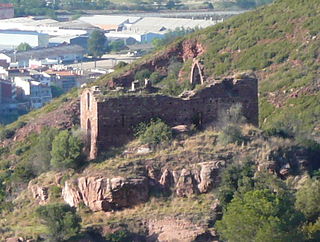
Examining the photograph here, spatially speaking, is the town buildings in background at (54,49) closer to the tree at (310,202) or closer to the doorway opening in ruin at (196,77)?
the doorway opening in ruin at (196,77)

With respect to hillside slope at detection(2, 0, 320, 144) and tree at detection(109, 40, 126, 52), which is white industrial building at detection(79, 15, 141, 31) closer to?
tree at detection(109, 40, 126, 52)

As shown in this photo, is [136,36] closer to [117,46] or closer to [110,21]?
[110,21]

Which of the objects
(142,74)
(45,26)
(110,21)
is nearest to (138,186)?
(142,74)

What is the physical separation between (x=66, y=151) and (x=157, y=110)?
A: 7.44ft

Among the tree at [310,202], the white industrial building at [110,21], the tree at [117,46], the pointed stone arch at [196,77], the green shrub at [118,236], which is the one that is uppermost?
the pointed stone arch at [196,77]

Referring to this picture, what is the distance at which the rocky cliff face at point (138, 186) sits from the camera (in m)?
35.0

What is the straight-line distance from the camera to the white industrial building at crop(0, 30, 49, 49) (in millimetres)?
146875

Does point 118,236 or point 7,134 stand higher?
point 118,236

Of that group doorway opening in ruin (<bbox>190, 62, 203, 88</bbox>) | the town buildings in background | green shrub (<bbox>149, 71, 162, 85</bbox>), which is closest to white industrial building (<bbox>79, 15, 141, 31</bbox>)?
the town buildings in background

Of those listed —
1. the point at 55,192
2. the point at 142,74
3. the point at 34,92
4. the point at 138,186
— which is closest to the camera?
the point at 138,186

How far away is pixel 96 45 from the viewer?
5295 inches

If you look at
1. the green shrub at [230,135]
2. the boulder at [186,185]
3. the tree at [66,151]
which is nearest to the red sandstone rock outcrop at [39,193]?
the tree at [66,151]

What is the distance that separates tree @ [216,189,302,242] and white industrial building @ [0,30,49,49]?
113415mm

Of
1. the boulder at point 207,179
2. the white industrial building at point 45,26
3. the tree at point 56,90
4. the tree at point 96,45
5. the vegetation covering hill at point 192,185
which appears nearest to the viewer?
the vegetation covering hill at point 192,185
